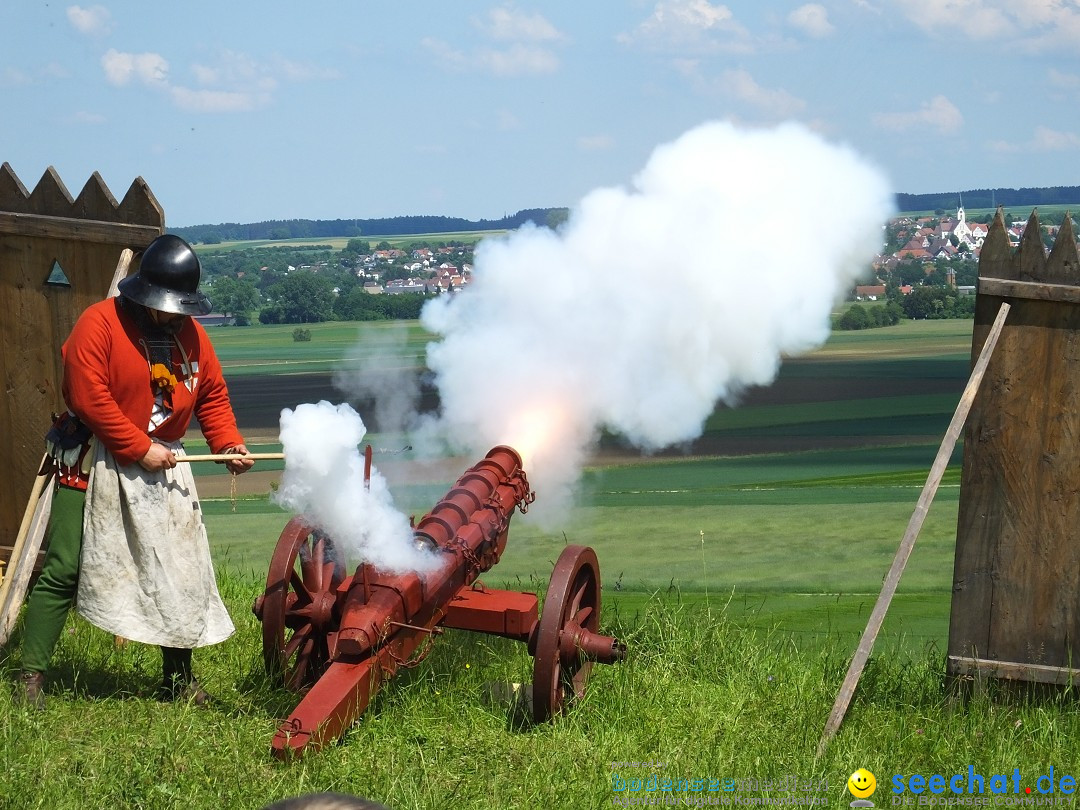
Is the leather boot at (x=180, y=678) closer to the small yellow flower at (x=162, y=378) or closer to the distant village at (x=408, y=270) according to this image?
the small yellow flower at (x=162, y=378)

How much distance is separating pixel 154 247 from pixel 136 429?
0.86 metres

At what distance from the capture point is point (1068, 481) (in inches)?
231

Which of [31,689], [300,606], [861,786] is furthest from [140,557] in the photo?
[861,786]

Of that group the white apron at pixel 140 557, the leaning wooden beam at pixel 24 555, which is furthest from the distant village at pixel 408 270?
the white apron at pixel 140 557

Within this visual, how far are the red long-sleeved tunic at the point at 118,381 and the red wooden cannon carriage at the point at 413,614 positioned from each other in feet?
→ 3.05

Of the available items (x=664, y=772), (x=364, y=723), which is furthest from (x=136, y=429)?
(x=664, y=772)

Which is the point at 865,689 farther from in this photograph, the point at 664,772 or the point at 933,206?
the point at 933,206

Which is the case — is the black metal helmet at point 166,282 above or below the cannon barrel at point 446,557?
above

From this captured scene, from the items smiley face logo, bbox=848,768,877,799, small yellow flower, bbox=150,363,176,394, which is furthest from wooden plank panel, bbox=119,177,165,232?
smiley face logo, bbox=848,768,877,799

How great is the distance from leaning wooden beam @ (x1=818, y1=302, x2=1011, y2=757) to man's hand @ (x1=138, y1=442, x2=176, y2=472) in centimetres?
324

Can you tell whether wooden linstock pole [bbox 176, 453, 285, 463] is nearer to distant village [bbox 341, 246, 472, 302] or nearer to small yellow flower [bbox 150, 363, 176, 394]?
small yellow flower [bbox 150, 363, 176, 394]

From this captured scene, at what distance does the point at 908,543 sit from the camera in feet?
18.9

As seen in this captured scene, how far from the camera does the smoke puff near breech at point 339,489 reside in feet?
18.2

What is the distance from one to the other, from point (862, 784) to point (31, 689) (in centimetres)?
380
